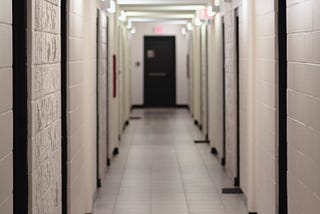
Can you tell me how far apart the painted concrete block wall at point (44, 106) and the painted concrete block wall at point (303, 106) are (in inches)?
64.1

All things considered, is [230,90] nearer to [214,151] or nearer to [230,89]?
[230,89]

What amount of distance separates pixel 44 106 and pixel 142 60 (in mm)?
19769

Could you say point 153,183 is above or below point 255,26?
below

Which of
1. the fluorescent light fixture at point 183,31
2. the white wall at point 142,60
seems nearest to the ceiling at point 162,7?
the fluorescent light fixture at point 183,31

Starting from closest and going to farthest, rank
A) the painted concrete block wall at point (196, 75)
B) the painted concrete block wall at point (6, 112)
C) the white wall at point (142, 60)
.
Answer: the painted concrete block wall at point (6, 112), the painted concrete block wall at point (196, 75), the white wall at point (142, 60)

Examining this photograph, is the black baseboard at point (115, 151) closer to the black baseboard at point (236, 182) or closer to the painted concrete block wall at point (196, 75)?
the black baseboard at point (236, 182)

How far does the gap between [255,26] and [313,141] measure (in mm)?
2934

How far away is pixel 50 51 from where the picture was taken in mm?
4848

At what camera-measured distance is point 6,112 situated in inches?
138

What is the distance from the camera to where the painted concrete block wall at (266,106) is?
586 centimetres

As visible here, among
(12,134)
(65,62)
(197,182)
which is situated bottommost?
(197,182)

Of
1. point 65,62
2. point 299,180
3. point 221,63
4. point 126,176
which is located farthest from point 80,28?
point 221,63

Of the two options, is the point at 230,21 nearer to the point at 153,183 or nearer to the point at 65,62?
the point at 153,183

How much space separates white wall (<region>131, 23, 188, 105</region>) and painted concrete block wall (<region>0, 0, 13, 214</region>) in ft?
66.3
